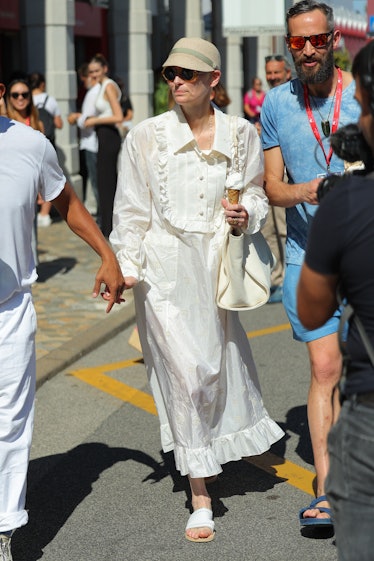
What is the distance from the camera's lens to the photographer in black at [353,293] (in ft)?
9.20

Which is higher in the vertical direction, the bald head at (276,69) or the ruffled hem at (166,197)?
the bald head at (276,69)

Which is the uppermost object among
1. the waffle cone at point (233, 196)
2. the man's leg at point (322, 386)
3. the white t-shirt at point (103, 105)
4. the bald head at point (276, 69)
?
the bald head at point (276, 69)

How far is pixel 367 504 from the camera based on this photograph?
2840 millimetres

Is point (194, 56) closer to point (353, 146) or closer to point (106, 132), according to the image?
point (353, 146)

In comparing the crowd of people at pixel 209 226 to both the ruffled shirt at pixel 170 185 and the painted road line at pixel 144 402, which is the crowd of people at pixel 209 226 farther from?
the painted road line at pixel 144 402

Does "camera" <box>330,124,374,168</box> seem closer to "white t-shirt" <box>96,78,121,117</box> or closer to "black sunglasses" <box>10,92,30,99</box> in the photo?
"black sunglasses" <box>10,92,30,99</box>

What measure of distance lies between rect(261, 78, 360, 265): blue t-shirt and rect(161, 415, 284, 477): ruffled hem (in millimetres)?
794

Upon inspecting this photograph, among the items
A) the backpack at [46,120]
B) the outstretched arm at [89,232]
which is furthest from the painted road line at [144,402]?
the backpack at [46,120]

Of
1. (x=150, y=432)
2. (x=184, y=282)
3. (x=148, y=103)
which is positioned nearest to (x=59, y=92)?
(x=148, y=103)

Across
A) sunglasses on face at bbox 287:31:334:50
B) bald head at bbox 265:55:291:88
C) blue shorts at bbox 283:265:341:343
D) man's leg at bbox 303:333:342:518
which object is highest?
sunglasses on face at bbox 287:31:334:50

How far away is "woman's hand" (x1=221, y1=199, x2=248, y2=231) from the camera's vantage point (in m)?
5.07

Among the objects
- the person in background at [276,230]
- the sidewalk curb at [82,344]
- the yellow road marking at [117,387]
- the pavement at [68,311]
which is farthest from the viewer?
the person in background at [276,230]

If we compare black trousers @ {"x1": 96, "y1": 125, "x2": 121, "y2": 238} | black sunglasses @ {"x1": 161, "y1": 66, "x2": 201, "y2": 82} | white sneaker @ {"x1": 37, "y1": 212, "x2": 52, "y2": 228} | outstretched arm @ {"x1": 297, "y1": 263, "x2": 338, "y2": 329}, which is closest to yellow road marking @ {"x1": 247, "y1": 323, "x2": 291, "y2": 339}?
black sunglasses @ {"x1": 161, "y1": 66, "x2": 201, "y2": 82}

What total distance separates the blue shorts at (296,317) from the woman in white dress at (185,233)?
255 mm
